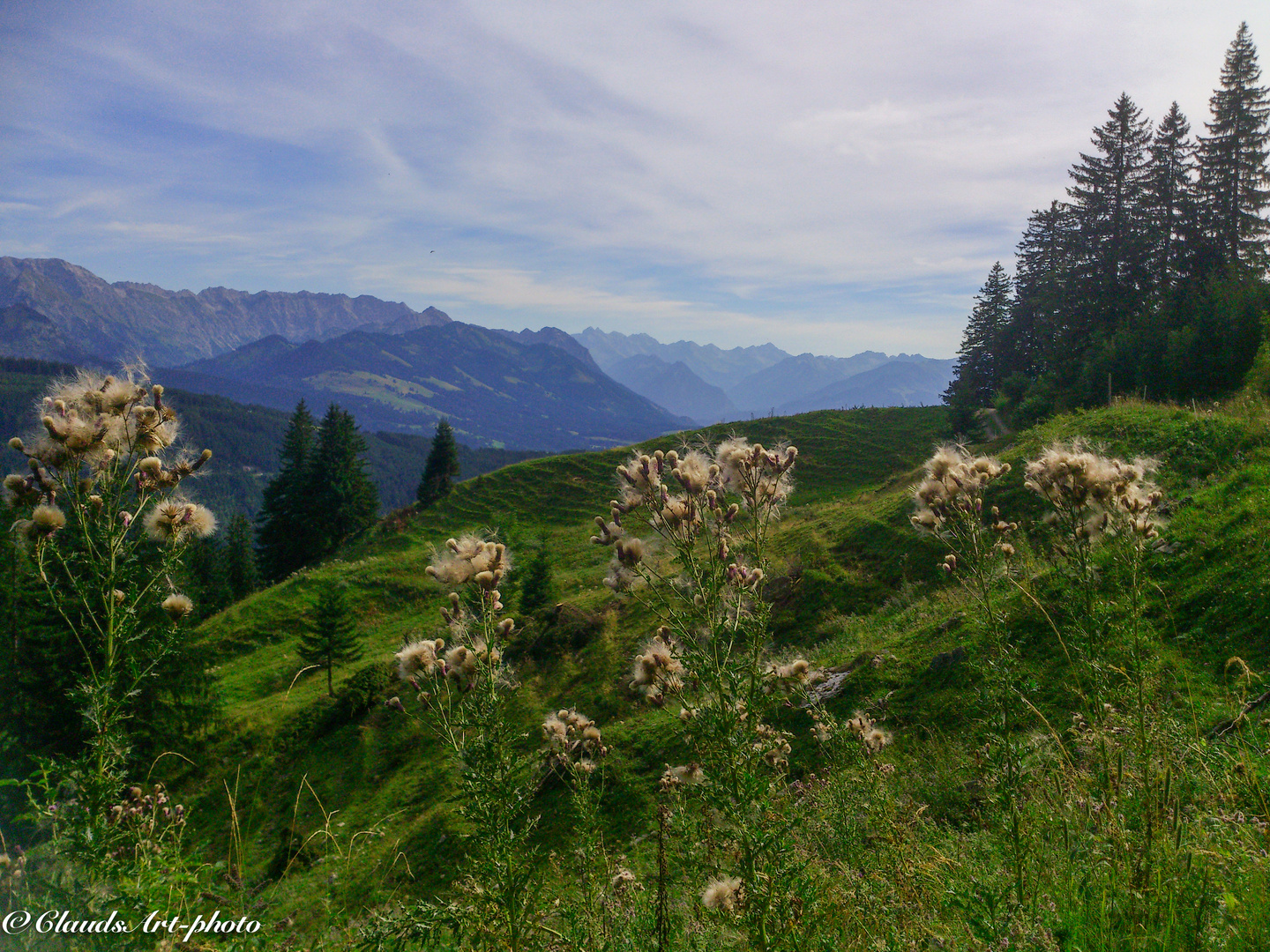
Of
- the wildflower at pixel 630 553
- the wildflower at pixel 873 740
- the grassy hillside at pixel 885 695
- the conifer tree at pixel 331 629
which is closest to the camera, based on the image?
the wildflower at pixel 630 553

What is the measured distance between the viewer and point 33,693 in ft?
52.4

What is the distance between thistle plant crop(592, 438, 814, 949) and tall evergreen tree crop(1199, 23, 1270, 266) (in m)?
43.0

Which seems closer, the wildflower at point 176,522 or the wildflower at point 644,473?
the wildflower at point 644,473

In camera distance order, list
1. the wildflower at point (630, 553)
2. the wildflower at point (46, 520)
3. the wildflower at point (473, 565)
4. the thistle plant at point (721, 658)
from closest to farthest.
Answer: the thistle plant at point (721, 658) → the wildflower at point (46, 520) → the wildflower at point (473, 565) → the wildflower at point (630, 553)

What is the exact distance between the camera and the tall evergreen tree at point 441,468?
52188 mm

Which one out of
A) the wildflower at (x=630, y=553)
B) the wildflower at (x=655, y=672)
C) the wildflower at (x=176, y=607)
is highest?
the wildflower at (x=630, y=553)

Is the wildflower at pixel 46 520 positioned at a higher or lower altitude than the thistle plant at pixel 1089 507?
lower

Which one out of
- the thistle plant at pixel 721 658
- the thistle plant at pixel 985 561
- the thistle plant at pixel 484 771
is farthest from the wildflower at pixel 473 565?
the thistle plant at pixel 985 561

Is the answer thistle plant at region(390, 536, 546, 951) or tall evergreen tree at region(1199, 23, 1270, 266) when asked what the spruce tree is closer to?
tall evergreen tree at region(1199, 23, 1270, 266)

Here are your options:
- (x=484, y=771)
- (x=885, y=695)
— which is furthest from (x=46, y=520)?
(x=885, y=695)

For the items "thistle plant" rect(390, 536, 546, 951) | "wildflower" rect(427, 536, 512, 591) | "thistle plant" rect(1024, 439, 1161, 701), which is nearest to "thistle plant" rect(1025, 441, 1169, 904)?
"thistle plant" rect(1024, 439, 1161, 701)

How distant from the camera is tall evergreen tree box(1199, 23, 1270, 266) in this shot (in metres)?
32.3

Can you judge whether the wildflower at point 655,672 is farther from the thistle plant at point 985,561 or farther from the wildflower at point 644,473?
the thistle plant at point 985,561

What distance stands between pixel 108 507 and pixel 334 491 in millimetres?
50511
